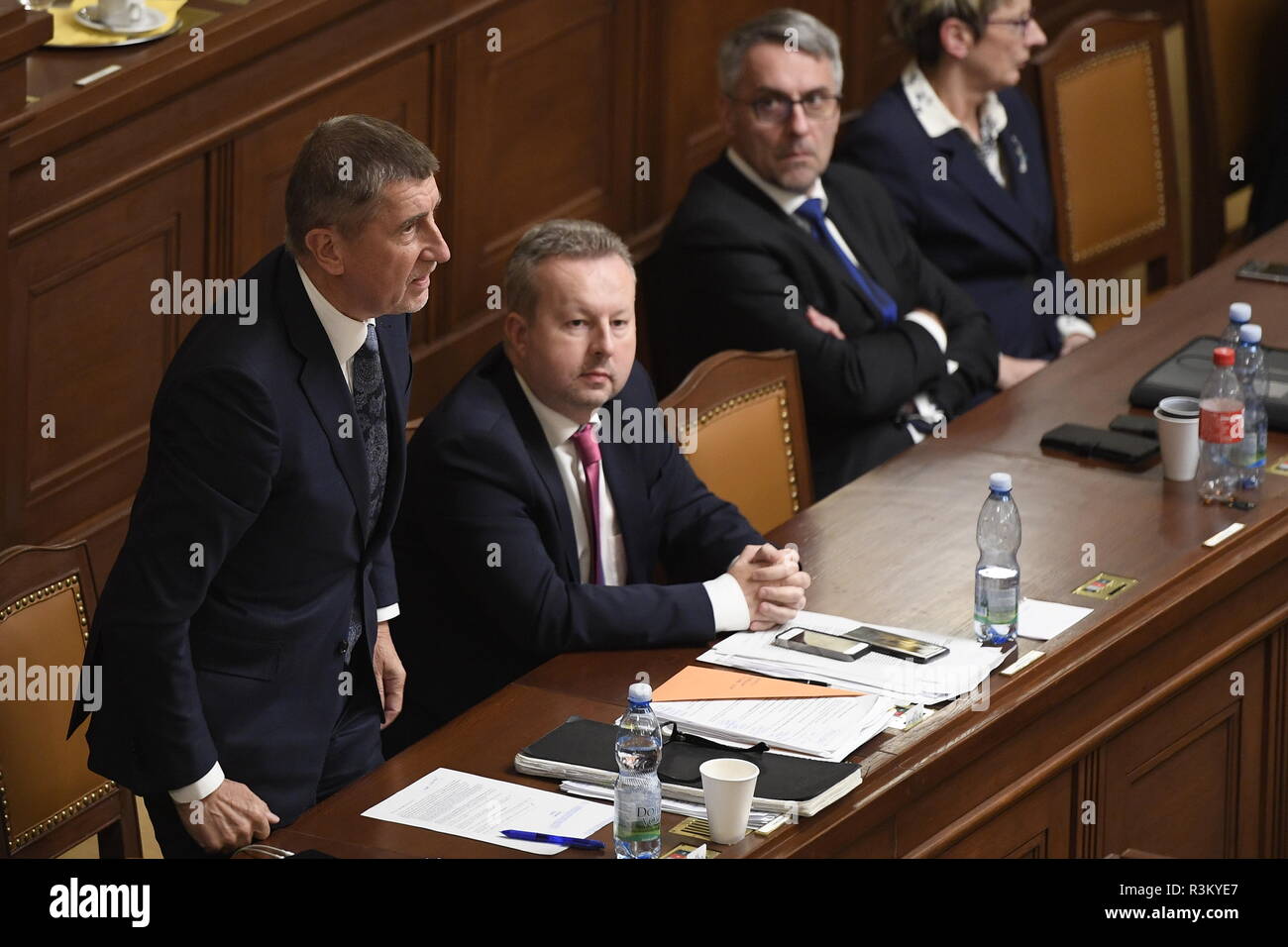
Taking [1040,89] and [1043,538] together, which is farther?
[1040,89]

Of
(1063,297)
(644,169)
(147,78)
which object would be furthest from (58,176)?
(1063,297)

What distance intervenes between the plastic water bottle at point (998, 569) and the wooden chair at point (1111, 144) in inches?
98.3

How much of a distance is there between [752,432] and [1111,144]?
2.27 meters

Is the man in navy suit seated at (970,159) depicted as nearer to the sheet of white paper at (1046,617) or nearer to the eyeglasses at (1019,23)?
the eyeglasses at (1019,23)

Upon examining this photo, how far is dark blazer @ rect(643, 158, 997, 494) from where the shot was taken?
4500 millimetres

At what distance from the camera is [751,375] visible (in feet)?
13.2

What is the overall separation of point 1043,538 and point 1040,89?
2.30 meters

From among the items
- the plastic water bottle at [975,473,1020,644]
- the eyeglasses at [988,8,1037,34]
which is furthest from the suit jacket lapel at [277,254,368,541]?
the eyeglasses at [988,8,1037,34]

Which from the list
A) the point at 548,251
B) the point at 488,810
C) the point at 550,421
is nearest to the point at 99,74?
the point at 548,251

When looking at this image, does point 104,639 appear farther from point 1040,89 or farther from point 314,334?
point 1040,89

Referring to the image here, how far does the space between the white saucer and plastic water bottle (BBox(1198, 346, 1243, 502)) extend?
2.15 metres

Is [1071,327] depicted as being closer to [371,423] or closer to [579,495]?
[579,495]

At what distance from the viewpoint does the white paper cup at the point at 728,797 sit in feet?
8.60

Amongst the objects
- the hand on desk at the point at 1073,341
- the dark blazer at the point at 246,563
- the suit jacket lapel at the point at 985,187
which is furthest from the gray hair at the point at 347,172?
the hand on desk at the point at 1073,341
